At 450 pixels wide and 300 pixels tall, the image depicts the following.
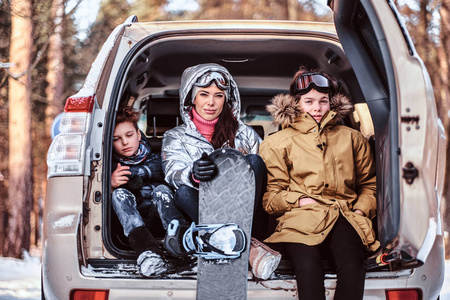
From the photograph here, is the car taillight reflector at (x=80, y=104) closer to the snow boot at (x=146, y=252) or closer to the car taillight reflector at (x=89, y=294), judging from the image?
the snow boot at (x=146, y=252)

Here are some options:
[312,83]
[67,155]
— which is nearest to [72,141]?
[67,155]

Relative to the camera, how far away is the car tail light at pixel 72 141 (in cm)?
258

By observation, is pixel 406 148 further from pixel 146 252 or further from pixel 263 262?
pixel 146 252

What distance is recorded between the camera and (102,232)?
2.60 m

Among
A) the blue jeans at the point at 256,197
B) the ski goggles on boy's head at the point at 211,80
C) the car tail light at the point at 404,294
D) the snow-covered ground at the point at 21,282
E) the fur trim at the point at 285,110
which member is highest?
the ski goggles on boy's head at the point at 211,80

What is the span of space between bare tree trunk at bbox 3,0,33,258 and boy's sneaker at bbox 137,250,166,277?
7428 mm

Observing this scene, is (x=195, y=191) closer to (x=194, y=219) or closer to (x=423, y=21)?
(x=194, y=219)

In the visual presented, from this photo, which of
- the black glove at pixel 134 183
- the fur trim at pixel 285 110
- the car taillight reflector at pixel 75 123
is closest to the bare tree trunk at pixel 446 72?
the fur trim at pixel 285 110

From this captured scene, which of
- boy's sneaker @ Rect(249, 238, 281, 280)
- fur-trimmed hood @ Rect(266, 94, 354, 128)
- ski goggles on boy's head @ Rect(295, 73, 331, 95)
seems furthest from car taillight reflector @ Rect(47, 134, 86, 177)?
ski goggles on boy's head @ Rect(295, 73, 331, 95)

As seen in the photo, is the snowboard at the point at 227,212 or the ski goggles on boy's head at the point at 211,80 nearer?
the snowboard at the point at 227,212

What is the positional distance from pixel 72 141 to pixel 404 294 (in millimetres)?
1763

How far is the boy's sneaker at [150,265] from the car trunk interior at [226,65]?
0.42 feet

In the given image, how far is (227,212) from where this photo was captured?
101 inches

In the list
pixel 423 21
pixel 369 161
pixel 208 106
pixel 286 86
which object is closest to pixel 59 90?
pixel 423 21
